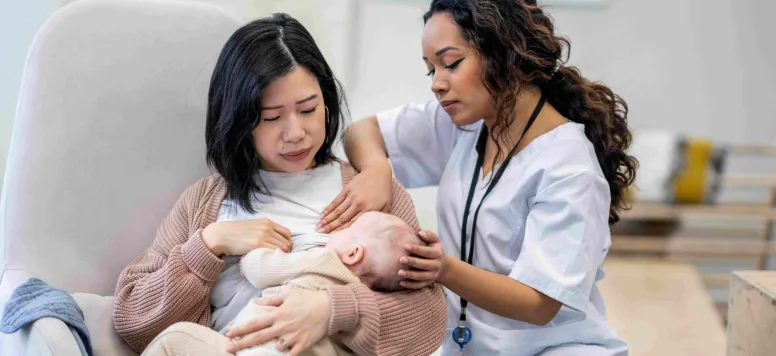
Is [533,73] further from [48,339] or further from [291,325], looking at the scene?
[48,339]

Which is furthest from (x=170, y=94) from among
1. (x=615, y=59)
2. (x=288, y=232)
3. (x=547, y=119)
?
(x=615, y=59)

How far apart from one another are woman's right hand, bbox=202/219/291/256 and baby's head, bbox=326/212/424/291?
0.11 m

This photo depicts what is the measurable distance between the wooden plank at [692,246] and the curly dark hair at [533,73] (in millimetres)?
2480

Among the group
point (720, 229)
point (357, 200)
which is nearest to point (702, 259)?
point (720, 229)

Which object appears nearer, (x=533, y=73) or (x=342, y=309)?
(x=342, y=309)

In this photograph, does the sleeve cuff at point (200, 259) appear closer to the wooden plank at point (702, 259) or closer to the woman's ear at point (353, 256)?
the woman's ear at point (353, 256)

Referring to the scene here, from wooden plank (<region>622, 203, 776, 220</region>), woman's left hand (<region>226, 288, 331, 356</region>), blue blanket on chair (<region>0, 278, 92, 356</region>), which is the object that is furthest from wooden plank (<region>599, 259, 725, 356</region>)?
blue blanket on chair (<region>0, 278, 92, 356</region>)

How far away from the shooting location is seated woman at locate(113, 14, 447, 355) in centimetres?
134

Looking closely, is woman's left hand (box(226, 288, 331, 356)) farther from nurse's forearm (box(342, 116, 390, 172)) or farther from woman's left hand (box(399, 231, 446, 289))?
nurse's forearm (box(342, 116, 390, 172))

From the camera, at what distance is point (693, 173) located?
3.93m

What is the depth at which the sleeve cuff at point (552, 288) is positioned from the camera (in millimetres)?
1503

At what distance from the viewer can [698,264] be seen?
4254 millimetres

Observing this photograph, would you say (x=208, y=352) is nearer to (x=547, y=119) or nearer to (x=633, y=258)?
(x=547, y=119)

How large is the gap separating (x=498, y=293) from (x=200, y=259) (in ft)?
1.75
